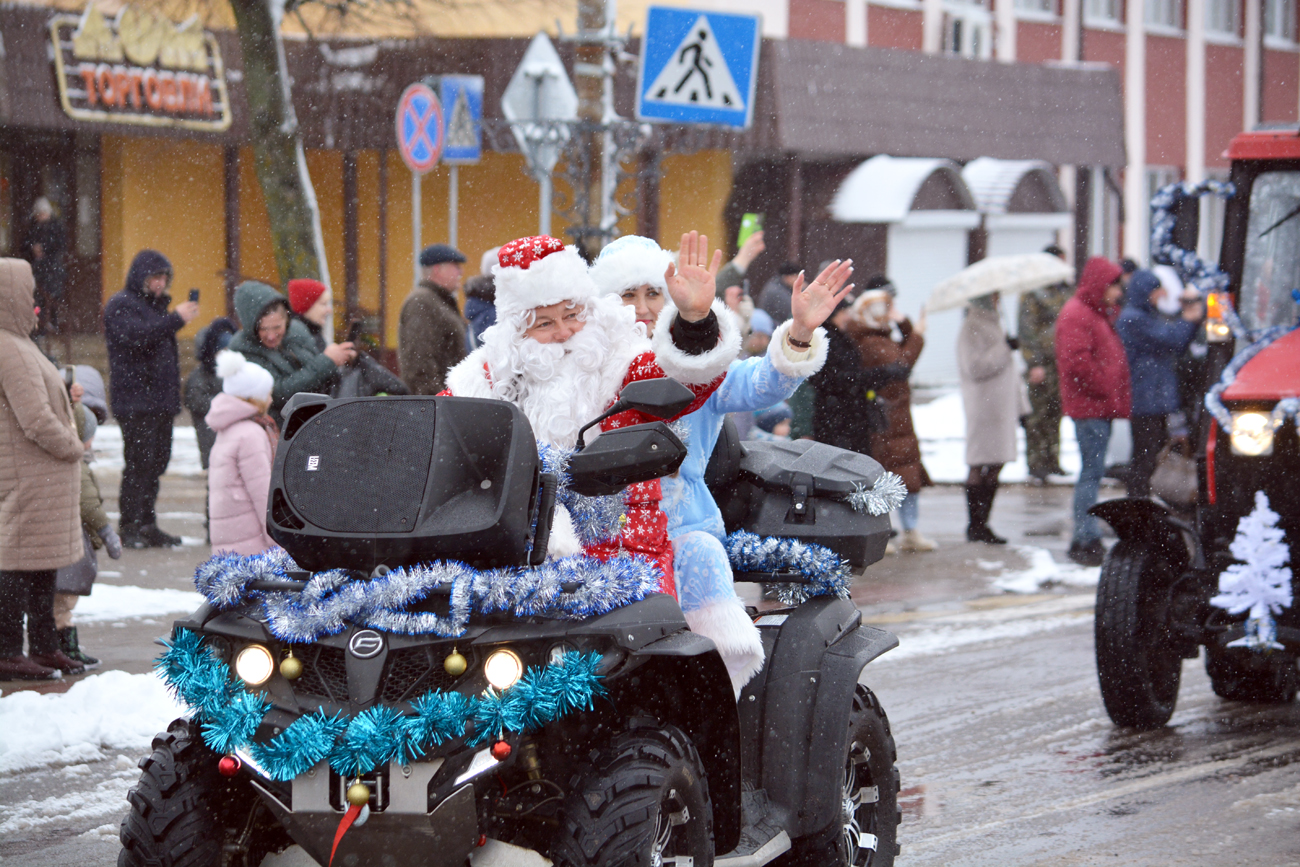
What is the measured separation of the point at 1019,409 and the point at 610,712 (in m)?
12.2

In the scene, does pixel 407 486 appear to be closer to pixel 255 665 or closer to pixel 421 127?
pixel 255 665

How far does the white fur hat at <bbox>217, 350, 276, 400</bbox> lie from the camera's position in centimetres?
877

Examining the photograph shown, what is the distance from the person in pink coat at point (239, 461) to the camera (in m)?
8.52

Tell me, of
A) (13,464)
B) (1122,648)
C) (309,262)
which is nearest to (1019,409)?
(309,262)

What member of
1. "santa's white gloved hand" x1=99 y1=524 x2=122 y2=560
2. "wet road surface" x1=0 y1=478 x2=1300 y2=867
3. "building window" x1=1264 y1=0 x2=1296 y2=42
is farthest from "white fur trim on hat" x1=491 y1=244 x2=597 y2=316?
"building window" x1=1264 y1=0 x2=1296 y2=42

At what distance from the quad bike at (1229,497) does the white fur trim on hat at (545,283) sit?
145 inches

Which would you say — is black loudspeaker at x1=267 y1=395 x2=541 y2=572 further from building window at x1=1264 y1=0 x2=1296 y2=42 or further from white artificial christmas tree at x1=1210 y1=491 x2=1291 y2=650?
building window at x1=1264 y1=0 x2=1296 y2=42

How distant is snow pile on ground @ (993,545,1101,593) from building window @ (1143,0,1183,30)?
22.4m

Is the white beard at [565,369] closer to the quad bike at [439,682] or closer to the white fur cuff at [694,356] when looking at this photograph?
the white fur cuff at [694,356]

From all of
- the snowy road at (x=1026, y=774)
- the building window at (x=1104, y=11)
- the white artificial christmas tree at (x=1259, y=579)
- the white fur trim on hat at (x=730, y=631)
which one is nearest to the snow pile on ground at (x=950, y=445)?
the snowy road at (x=1026, y=774)

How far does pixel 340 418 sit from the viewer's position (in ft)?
13.1

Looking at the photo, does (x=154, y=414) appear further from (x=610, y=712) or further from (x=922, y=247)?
(x=922, y=247)

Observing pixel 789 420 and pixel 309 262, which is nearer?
pixel 789 420

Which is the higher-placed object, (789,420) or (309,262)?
(309,262)
